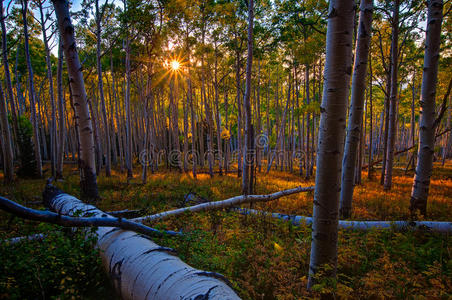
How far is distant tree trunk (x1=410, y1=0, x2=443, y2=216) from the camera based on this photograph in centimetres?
503

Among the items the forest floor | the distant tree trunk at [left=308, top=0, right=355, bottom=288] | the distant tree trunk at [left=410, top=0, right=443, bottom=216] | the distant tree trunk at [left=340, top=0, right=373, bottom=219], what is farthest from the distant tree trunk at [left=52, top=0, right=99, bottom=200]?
the distant tree trunk at [left=410, top=0, right=443, bottom=216]

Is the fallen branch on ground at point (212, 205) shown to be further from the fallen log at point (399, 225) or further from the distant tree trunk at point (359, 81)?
the distant tree trunk at point (359, 81)

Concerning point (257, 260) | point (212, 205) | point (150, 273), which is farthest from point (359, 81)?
point (150, 273)

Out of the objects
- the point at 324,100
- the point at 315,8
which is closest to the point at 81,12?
the point at 315,8

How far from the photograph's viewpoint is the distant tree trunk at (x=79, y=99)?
5645mm

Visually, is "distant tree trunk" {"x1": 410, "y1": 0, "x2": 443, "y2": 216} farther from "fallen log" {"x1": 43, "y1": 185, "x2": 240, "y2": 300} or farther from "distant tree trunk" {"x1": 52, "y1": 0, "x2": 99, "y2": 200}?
"distant tree trunk" {"x1": 52, "y1": 0, "x2": 99, "y2": 200}

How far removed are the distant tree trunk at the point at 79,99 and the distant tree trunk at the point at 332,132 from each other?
20.6 feet

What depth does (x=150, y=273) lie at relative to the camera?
1998 mm

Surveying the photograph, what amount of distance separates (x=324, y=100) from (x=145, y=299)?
247 centimetres

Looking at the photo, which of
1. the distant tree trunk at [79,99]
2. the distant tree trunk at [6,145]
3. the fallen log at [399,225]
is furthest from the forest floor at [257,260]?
the distant tree trunk at [6,145]

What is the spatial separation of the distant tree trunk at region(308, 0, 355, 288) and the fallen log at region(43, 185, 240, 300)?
104cm

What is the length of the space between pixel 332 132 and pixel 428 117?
16.5 feet

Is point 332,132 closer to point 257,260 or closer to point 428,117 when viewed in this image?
point 257,260

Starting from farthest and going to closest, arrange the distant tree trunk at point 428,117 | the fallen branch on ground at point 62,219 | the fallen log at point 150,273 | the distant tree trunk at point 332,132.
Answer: the distant tree trunk at point 428,117
the fallen branch on ground at point 62,219
the distant tree trunk at point 332,132
the fallen log at point 150,273
